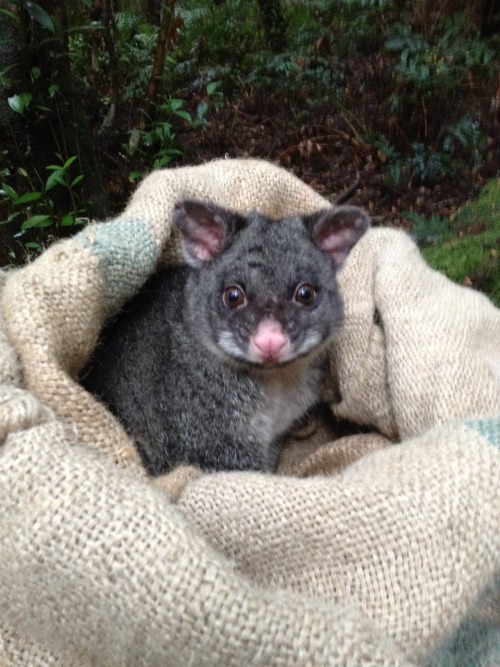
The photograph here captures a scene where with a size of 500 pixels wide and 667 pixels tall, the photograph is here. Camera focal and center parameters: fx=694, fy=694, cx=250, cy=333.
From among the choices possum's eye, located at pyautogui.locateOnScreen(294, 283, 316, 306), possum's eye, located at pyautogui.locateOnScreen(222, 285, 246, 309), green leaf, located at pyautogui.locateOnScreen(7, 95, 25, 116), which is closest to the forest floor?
green leaf, located at pyautogui.locateOnScreen(7, 95, 25, 116)

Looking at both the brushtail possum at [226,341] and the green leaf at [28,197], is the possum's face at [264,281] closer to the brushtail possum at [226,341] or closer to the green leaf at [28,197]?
the brushtail possum at [226,341]

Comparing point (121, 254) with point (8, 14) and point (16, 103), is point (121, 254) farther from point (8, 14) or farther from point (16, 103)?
point (8, 14)

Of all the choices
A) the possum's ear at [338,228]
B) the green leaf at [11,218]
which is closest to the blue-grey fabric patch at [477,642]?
the possum's ear at [338,228]

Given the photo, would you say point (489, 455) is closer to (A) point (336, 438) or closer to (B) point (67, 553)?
(B) point (67, 553)

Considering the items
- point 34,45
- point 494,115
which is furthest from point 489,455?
point 494,115

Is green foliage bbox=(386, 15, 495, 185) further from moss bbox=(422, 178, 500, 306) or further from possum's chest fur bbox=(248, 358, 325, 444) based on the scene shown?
possum's chest fur bbox=(248, 358, 325, 444)

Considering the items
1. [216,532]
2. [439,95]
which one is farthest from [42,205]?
[439,95]
